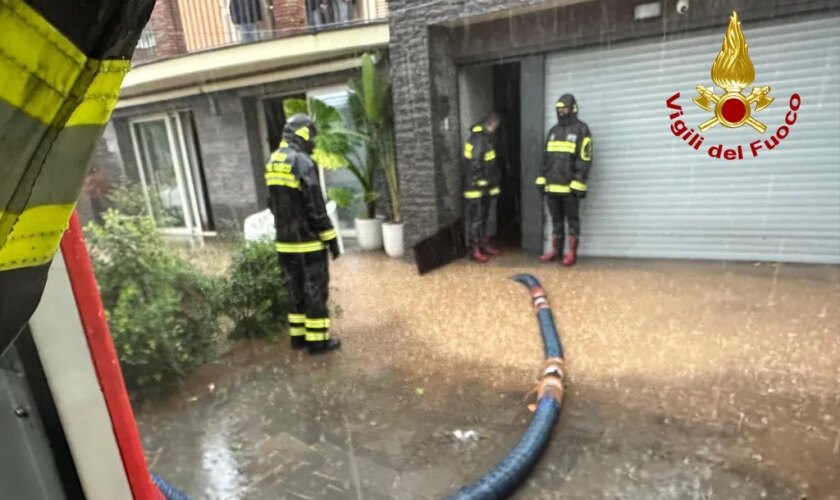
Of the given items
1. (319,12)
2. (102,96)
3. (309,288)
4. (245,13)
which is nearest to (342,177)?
(319,12)

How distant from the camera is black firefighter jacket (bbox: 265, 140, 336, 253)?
3979 millimetres

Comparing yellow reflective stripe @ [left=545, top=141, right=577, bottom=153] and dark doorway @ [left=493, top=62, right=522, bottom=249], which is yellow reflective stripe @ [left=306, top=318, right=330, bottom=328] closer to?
yellow reflective stripe @ [left=545, top=141, right=577, bottom=153]

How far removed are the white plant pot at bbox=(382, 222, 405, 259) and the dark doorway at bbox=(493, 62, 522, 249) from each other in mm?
1584

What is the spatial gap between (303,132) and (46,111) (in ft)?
12.3

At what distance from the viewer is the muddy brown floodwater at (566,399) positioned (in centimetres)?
262

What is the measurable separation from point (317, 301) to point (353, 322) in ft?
2.86

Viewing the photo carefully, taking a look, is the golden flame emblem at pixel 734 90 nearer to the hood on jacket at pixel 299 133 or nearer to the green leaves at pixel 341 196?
the hood on jacket at pixel 299 133

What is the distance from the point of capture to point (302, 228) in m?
4.07

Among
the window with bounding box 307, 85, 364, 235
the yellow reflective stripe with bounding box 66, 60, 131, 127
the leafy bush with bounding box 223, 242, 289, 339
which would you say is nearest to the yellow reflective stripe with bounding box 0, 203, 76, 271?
the yellow reflective stripe with bounding box 66, 60, 131, 127

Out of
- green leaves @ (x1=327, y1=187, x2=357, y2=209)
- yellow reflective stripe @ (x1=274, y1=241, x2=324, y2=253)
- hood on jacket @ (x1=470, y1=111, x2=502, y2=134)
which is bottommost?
green leaves @ (x1=327, y1=187, x2=357, y2=209)

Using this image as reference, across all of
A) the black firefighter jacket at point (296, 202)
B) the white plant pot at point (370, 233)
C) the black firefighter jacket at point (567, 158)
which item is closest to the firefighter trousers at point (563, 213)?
the black firefighter jacket at point (567, 158)

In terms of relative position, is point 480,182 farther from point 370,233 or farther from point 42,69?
point 42,69

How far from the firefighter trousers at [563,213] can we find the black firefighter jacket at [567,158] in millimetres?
136

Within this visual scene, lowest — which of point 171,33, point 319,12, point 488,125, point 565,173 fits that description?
point 565,173
